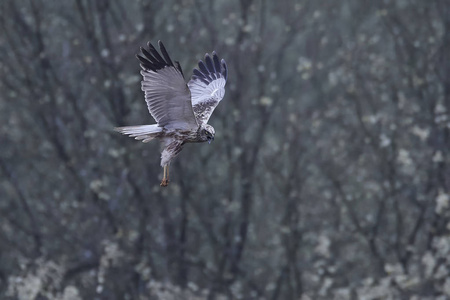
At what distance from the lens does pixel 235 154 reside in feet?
46.9

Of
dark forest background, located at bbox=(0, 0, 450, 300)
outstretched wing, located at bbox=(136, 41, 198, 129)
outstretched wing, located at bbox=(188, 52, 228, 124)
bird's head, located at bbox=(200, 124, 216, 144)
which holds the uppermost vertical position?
dark forest background, located at bbox=(0, 0, 450, 300)

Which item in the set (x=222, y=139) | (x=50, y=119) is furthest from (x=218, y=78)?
(x=50, y=119)

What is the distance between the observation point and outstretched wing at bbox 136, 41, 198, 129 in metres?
6.64

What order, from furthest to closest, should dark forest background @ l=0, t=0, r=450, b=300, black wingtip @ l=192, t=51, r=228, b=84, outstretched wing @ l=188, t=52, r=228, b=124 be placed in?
1. dark forest background @ l=0, t=0, r=450, b=300
2. black wingtip @ l=192, t=51, r=228, b=84
3. outstretched wing @ l=188, t=52, r=228, b=124

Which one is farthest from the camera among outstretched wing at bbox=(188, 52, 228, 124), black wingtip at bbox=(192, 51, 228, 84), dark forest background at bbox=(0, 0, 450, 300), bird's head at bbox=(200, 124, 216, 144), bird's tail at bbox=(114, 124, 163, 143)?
dark forest background at bbox=(0, 0, 450, 300)

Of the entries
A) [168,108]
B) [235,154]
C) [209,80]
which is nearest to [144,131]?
[168,108]

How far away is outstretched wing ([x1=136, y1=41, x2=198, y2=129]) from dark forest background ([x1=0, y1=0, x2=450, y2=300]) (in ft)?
24.0

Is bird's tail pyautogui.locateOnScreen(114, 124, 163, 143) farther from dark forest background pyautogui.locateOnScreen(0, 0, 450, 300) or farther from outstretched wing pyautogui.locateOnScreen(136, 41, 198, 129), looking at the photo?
dark forest background pyautogui.locateOnScreen(0, 0, 450, 300)

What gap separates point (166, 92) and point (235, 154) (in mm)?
7652

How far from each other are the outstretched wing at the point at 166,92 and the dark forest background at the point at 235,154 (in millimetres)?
7304

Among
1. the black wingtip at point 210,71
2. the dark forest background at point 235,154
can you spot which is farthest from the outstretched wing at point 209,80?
the dark forest background at point 235,154

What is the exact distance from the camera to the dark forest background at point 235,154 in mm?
14227

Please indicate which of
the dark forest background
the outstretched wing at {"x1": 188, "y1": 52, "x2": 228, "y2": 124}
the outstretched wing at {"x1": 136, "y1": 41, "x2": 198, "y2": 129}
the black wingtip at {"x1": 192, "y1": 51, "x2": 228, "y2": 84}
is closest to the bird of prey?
the outstretched wing at {"x1": 136, "y1": 41, "x2": 198, "y2": 129}

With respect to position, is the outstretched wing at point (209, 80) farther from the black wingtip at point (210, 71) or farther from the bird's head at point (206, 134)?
the bird's head at point (206, 134)
